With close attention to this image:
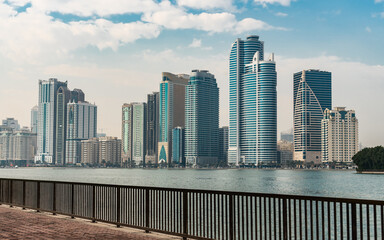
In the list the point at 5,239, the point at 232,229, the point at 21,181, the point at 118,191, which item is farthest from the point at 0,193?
the point at 232,229

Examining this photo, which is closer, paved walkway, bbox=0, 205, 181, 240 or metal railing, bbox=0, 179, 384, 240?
metal railing, bbox=0, 179, 384, 240

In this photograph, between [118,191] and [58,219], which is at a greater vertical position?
[118,191]

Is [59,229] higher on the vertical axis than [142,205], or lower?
lower

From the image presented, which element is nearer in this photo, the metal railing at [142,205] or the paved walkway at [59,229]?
the metal railing at [142,205]

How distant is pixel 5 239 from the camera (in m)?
12.9

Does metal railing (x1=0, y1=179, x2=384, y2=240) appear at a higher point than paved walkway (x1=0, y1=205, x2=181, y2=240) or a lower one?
higher

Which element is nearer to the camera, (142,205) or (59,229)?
(59,229)

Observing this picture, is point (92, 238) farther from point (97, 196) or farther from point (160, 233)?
point (97, 196)

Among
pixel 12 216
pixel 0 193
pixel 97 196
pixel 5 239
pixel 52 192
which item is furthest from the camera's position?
pixel 0 193

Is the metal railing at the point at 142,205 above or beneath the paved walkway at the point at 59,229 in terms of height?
above

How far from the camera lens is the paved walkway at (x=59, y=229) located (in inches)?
541

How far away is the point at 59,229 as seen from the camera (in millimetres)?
15148

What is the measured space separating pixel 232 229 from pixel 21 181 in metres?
13.8

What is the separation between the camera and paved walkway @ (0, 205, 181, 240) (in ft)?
45.1
